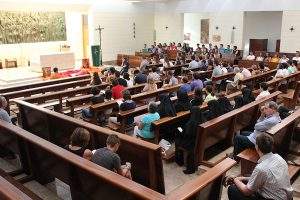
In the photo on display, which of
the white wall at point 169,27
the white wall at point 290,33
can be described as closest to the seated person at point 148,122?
the white wall at point 290,33

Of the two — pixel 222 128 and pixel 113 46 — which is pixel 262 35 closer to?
pixel 113 46

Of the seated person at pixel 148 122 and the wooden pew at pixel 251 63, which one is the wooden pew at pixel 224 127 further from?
the wooden pew at pixel 251 63

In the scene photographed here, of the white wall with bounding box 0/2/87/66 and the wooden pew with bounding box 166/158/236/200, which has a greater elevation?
the white wall with bounding box 0/2/87/66

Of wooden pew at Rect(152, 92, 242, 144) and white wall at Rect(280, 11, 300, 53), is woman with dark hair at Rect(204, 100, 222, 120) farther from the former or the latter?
white wall at Rect(280, 11, 300, 53)

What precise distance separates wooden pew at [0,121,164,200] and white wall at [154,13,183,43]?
1686 centimetres

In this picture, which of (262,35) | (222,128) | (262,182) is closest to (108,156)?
(262,182)

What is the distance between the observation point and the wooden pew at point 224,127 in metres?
4.92

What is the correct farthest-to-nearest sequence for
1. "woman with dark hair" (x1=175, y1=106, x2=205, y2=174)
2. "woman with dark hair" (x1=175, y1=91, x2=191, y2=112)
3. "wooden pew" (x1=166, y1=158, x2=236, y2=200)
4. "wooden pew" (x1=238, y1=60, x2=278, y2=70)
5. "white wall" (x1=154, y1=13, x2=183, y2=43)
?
"white wall" (x1=154, y1=13, x2=183, y2=43), "wooden pew" (x1=238, y1=60, x2=278, y2=70), "woman with dark hair" (x1=175, y1=91, x2=191, y2=112), "woman with dark hair" (x1=175, y1=106, x2=205, y2=174), "wooden pew" (x1=166, y1=158, x2=236, y2=200)

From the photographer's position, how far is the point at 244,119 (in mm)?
6086

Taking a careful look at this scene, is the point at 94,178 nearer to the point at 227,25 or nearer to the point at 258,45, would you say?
the point at 227,25

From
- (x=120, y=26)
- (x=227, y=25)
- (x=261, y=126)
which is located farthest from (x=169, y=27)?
(x=261, y=126)

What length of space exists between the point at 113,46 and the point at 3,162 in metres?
14.4

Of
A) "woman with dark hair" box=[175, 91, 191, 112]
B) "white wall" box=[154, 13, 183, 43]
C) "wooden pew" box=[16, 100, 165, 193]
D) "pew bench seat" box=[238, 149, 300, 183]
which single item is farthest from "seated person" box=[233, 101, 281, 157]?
"white wall" box=[154, 13, 183, 43]

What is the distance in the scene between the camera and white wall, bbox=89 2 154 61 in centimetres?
1792
